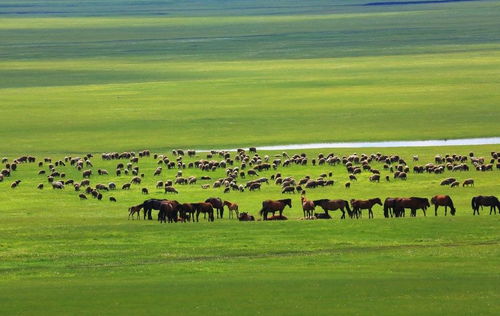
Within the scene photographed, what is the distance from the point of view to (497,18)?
134875 mm

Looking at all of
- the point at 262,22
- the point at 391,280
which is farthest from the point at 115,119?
the point at 262,22

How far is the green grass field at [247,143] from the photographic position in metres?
21.9

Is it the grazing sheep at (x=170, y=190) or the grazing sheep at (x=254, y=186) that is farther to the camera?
the grazing sheep at (x=254, y=186)

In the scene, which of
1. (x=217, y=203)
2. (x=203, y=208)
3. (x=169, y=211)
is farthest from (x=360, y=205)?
(x=169, y=211)

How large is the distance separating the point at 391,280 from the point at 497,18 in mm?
116524

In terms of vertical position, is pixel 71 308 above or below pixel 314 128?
below

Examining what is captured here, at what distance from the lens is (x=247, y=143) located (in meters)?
50.8

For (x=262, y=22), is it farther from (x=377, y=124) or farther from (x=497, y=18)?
(x=377, y=124)

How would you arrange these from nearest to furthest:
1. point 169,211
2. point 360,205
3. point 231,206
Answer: point 169,211
point 360,205
point 231,206

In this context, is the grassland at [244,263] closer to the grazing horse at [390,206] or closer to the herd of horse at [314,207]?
the herd of horse at [314,207]

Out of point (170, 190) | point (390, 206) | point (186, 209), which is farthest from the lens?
point (170, 190)

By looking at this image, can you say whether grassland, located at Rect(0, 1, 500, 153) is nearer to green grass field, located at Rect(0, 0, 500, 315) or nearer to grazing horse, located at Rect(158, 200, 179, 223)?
green grass field, located at Rect(0, 0, 500, 315)

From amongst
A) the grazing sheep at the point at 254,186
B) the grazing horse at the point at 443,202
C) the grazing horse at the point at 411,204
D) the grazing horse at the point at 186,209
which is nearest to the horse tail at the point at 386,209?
the grazing horse at the point at 411,204

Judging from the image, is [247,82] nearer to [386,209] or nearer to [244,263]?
[386,209]
